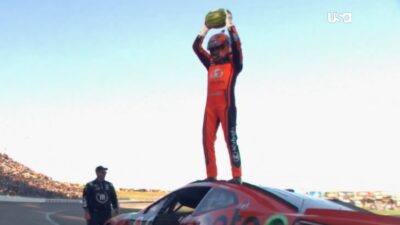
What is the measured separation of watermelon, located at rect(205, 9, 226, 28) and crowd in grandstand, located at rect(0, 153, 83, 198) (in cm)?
5577

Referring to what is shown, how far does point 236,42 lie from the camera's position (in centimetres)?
638

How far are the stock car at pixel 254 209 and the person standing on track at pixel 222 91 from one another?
0.66 meters

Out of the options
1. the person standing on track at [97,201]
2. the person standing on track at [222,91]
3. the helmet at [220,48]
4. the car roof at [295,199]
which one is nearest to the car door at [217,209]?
the car roof at [295,199]

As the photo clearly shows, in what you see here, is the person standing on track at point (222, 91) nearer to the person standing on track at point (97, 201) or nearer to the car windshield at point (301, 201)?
the car windshield at point (301, 201)

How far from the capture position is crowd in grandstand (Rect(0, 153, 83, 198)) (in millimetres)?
62719

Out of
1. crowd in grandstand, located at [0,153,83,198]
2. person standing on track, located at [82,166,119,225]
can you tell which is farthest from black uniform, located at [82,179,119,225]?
crowd in grandstand, located at [0,153,83,198]

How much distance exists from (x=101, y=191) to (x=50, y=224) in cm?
930

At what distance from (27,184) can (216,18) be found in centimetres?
6872

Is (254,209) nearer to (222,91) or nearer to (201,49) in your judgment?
(222,91)

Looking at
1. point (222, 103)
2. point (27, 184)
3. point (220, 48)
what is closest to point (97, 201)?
point (222, 103)

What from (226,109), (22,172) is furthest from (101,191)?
(22,172)

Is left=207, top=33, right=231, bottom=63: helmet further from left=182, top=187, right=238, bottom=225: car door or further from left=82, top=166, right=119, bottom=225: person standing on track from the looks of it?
left=82, top=166, right=119, bottom=225: person standing on track

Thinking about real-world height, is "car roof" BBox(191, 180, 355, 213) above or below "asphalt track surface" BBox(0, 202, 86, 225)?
above

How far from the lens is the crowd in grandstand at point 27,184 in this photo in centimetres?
6272
